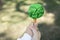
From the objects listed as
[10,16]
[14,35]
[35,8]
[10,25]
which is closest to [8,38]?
[14,35]

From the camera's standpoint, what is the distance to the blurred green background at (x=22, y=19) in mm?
2757

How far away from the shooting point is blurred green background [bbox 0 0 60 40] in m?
2.76

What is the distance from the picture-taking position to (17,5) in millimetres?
3447

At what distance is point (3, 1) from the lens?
11.6 ft

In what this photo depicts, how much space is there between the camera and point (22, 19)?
3.06 meters

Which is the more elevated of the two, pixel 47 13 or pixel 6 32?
pixel 47 13

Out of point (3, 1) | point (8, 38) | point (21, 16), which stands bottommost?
point (8, 38)

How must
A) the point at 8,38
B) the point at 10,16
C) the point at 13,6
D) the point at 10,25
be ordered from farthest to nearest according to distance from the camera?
1. the point at 13,6
2. the point at 10,16
3. the point at 10,25
4. the point at 8,38

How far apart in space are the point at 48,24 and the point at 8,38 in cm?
69

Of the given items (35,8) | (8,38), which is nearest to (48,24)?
(8,38)

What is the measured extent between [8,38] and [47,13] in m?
0.89

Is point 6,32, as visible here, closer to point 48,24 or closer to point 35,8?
point 48,24

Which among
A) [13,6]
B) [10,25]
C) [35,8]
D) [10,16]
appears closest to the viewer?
[35,8]

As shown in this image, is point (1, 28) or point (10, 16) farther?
point (10, 16)
